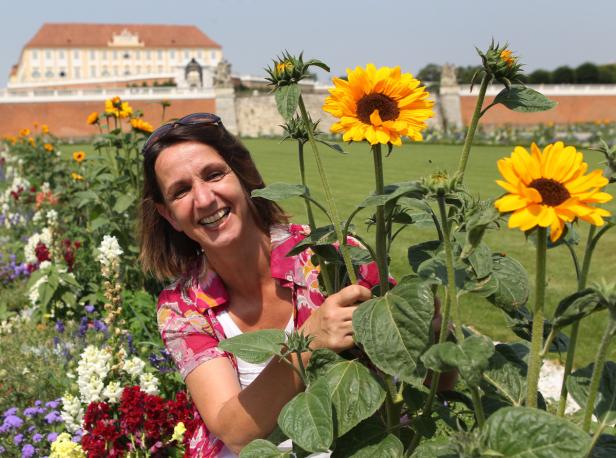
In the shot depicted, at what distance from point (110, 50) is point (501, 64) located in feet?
231

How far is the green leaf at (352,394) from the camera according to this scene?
1077 millimetres

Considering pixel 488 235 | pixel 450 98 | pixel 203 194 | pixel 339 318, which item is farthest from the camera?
pixel 450 98

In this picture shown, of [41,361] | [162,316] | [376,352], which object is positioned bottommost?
[41,361]

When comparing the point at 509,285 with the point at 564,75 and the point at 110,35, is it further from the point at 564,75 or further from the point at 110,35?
the point at 110,35

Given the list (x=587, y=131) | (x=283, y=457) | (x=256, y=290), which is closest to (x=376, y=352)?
(x=283, y=457)

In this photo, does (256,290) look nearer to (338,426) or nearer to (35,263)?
(338,426)

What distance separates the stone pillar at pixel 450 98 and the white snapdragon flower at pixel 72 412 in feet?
120

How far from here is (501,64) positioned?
1077 millimetres

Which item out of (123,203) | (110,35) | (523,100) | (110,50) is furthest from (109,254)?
(110,35)

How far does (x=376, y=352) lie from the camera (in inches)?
39.7

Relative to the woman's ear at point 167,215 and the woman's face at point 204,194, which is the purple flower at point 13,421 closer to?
the woman's ear at point 167,215

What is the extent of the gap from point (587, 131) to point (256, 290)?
1128 inches

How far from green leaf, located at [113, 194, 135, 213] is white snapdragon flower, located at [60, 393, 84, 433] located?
195 cm

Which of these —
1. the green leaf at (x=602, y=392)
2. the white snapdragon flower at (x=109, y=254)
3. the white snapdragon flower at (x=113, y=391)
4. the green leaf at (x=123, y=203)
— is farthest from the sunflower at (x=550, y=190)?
the green leaf at (x=123, y=203)
